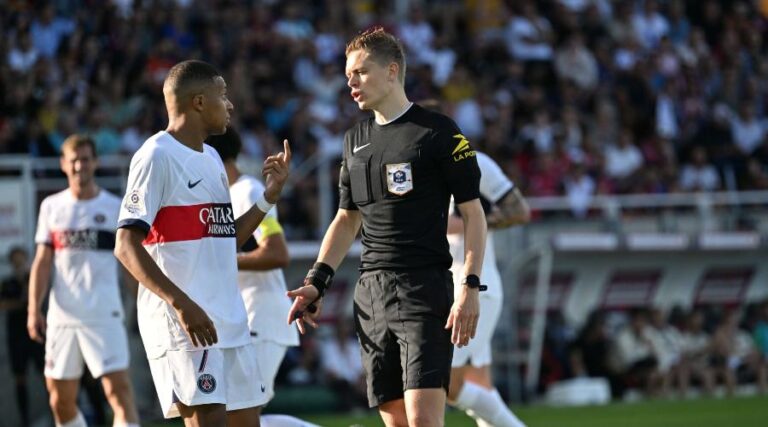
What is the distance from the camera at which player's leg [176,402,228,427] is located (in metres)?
6.70

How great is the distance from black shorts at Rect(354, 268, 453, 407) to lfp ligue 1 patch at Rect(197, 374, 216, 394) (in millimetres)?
879

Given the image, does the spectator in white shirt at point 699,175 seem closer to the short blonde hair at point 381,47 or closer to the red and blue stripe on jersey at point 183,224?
the short blonde hair at point 381,47

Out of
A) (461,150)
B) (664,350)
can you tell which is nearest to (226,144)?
(461,150)

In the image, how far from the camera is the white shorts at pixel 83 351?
34.8 ft

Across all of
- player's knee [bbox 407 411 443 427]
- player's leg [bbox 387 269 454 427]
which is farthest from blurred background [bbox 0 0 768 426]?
player's knee [bbox 407 411 443 427]

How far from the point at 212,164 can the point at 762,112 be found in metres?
19.9

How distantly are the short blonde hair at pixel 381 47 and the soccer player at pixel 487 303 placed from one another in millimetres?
2445

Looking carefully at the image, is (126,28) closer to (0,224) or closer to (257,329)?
(0,224)

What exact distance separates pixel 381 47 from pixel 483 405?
321cm

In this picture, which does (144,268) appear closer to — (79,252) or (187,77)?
(187,77)

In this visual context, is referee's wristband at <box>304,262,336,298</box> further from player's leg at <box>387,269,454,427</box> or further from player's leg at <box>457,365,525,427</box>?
player's leg at <box>457,365,525,427</box>

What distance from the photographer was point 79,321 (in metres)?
10.7

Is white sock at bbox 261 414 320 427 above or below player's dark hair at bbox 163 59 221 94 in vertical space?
below

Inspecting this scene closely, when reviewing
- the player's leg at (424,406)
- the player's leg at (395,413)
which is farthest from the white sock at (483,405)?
the player's leg at (424,406)
